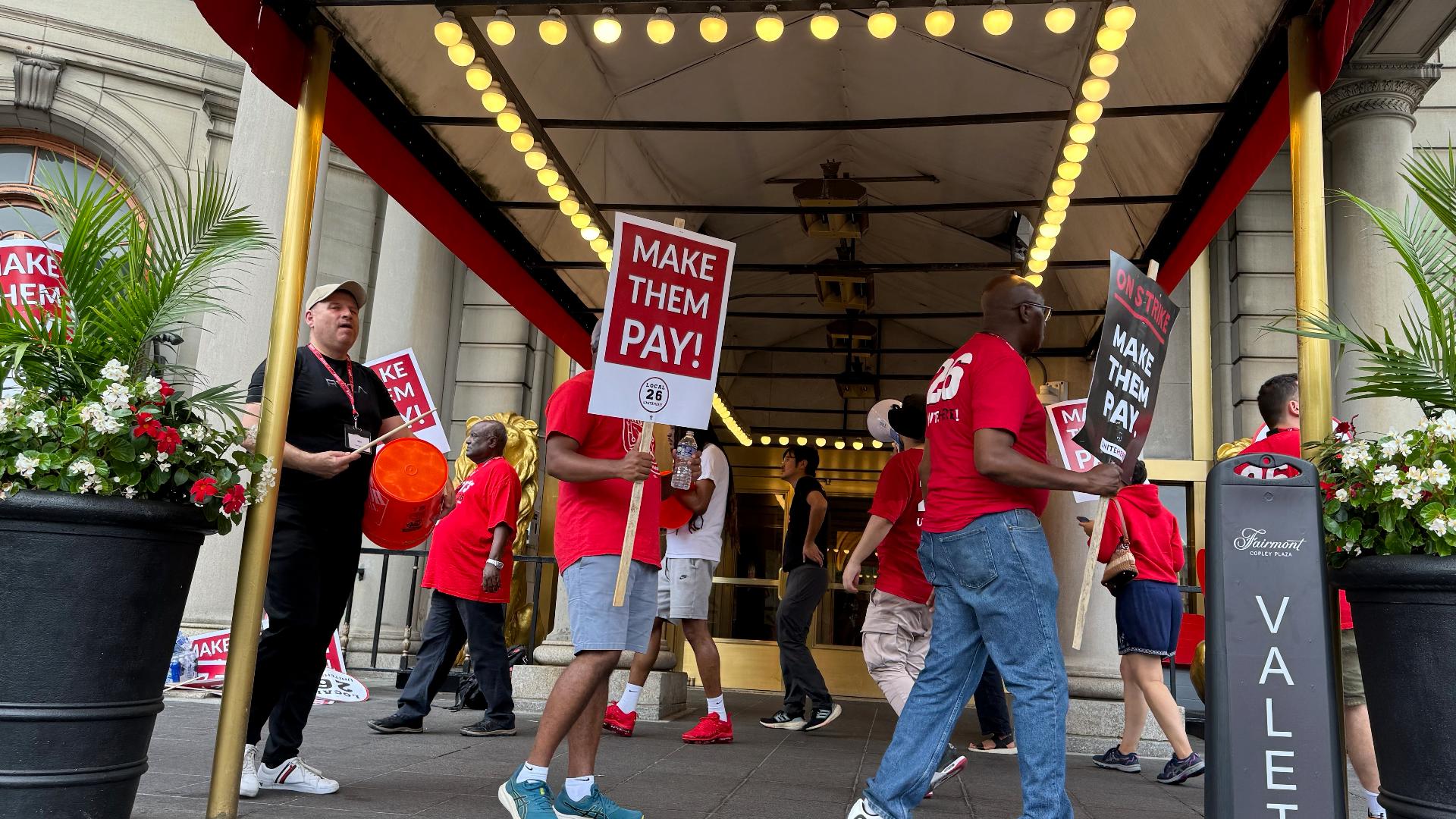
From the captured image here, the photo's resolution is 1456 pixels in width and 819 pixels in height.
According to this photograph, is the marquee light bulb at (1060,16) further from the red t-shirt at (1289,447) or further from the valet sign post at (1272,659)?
the valet sign post at (1272,659)

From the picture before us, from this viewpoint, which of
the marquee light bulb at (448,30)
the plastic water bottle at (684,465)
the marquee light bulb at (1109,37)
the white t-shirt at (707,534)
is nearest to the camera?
the marquee light bulb at (1109,37)

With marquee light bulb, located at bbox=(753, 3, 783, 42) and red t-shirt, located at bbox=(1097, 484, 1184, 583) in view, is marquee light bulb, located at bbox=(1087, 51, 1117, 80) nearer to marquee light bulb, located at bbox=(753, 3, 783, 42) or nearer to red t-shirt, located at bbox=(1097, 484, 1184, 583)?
marquee light bulb, located at bbox=(753, 3, 783, 42)

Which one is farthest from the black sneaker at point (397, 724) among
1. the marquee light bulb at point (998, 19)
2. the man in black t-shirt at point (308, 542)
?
the marquee light bulb at point (998, 19)

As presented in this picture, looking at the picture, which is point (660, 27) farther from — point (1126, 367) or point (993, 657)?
point (993, 657)

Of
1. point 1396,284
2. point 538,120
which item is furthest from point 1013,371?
point 1396,284

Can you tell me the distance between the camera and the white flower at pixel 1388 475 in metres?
3.28

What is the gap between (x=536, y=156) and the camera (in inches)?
261

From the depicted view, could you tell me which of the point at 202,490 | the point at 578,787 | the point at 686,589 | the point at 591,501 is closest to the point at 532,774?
the point at 578,787

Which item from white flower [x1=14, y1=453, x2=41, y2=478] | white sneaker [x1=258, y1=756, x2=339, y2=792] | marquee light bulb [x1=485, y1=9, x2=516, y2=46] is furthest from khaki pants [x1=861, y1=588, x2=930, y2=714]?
white flower [x1=14, y1=453, x2=41, y2=478]

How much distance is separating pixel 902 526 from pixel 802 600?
2384 mm

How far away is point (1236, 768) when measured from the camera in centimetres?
331

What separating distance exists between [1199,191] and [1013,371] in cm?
326

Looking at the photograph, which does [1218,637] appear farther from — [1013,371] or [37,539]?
[37,539]

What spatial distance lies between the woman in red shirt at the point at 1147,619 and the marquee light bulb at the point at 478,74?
422 centimetres
